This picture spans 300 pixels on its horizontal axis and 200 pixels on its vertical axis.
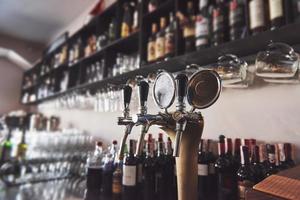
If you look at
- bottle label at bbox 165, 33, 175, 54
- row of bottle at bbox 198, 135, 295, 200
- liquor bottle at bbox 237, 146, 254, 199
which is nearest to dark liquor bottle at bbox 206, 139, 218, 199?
row of bottle at bbox 198, 135, 295, 200

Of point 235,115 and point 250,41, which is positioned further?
point 235,115

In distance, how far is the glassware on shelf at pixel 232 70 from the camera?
0.95 metres

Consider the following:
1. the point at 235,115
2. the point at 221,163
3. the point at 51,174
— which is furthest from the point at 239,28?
the point at 51,174

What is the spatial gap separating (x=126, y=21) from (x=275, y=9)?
1130mm

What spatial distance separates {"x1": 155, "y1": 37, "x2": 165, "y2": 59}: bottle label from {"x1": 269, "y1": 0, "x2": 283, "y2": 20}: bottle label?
1.96 feet

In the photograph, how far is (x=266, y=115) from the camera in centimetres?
97

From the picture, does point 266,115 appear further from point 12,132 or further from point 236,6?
point 12,132

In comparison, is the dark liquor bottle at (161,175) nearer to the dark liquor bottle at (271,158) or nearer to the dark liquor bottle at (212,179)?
the dark liquor bottle at (212,179)

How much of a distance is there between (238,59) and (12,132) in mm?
2328

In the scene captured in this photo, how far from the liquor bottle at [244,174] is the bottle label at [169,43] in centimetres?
70

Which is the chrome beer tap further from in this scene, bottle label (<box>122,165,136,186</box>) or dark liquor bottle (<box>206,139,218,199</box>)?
dark liquor bottle (<box>206,139,218,199</box>)

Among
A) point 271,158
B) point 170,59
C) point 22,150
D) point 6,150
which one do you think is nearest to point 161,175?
point 271,158

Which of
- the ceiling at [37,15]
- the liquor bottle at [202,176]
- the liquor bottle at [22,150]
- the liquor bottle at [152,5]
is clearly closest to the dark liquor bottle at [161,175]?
the liquor bottle at [202,176]

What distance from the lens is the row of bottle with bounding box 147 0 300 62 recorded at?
3.23ft
